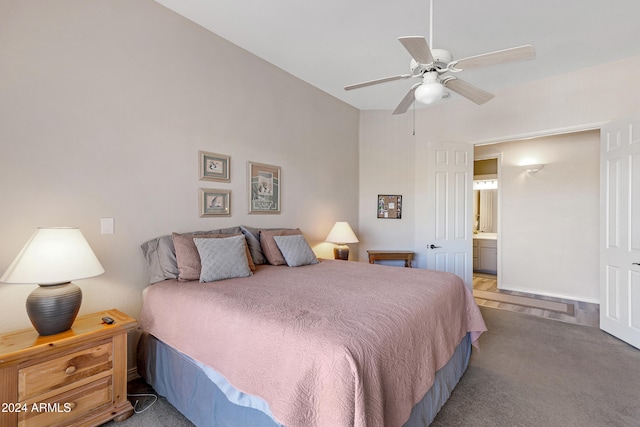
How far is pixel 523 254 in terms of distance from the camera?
472 cm

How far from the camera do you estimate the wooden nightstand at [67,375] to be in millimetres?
1386

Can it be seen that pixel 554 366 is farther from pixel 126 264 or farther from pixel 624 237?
pixel 126 264

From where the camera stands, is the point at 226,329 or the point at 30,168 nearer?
the point at 226,329

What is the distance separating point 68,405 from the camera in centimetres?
156

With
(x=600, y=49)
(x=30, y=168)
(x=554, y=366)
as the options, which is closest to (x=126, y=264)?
(x=30, y=168)

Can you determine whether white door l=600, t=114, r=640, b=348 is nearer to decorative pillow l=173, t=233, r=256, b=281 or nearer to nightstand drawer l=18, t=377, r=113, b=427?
decorative pillow l=173, t=233, r=256, b=281

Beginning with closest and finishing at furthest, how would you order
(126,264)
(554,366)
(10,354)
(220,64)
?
(10,354) → (126,264) → (554,366) → (220,64)

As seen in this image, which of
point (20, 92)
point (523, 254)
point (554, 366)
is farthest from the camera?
point (523, 254)

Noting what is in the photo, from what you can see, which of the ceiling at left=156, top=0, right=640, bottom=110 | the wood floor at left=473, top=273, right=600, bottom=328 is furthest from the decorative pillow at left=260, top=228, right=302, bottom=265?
the wood floor at left=473, top=273, right=600, bottom=328

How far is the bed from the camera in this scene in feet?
3.60

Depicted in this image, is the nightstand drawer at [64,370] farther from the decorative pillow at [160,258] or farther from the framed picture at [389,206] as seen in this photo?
the framed picture at [389,206]

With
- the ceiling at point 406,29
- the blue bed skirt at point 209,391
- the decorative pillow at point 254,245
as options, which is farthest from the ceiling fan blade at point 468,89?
the decorative pillow at point 254,245

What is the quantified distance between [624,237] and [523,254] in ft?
6.29

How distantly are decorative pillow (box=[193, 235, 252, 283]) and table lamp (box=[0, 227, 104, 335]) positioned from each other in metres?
0.68
